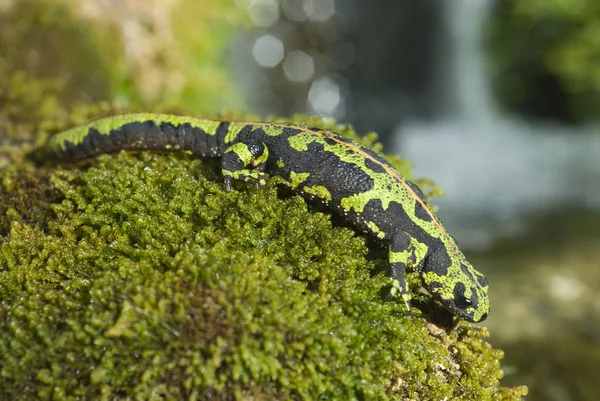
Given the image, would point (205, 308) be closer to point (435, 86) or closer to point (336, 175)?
point (336, 175)

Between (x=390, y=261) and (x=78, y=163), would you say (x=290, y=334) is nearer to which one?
(x=390, y=261)

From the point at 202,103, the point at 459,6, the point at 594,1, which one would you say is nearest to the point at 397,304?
the point at 202,103

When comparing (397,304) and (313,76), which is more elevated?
(313,76)

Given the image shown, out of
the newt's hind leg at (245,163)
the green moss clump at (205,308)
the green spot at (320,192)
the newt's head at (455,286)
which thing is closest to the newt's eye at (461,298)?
the newt's head at (455,286)

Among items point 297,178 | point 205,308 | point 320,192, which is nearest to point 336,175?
point 320,192

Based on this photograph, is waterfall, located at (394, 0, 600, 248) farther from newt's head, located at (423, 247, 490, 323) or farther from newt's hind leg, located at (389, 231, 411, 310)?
newt's hind leg, located at (389, 231, 411, 310)
